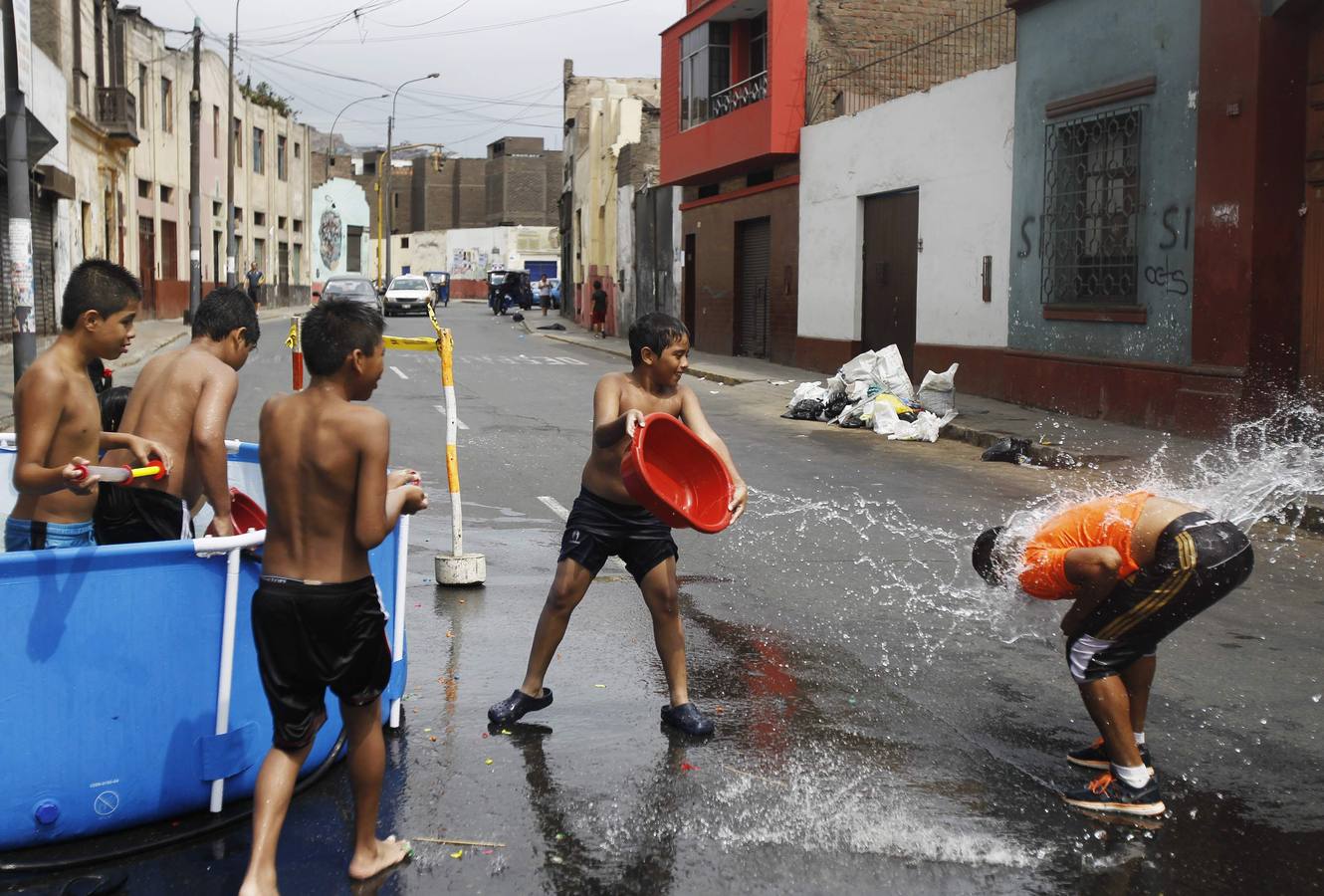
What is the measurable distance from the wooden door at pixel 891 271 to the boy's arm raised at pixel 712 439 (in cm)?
1625

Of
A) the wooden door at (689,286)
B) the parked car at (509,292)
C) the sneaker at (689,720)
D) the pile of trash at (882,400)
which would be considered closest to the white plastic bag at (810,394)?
the pile of trash at (882,400)

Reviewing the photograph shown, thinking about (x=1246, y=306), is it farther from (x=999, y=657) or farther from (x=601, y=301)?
(x=601, y=301)

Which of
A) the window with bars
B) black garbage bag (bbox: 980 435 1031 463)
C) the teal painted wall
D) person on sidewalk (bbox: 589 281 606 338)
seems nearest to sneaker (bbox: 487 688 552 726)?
black garbage bag (bbox: 980 435 1031 463)

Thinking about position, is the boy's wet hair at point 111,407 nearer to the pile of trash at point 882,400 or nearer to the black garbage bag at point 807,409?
the pile of trash at point 882,400

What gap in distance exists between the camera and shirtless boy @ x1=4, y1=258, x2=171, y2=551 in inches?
164

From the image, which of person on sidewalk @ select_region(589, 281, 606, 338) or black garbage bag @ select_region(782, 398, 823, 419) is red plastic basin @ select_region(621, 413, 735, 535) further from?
person on sidewalk @ select_region(589, 281, 606, 338)

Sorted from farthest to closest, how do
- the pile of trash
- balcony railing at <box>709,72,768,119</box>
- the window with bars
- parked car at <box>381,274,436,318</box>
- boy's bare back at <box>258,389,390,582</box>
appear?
parked car at <box>381,274,436,318</box> < balcony railing at <box>709,72,768,119</box> < the pile of trash < the window with bars < boy's bare back at <box>258,389,390,582</box>

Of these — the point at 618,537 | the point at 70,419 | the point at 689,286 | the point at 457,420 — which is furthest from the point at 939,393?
the point at 689,286

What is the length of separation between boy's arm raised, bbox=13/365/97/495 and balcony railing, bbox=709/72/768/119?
2300cm

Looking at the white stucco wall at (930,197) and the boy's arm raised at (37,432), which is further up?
the white stucco wall at (930,197)

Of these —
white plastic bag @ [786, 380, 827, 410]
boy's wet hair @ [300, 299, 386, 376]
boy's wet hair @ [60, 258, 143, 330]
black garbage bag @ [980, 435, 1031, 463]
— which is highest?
boy's wet hair @ [60, 258, 143, 330]

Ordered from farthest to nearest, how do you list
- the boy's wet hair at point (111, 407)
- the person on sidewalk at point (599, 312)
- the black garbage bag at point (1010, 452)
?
the person on sidewalk at point (599, 312) → the black garbage bag at point (1010, 452) → the boy's wet hair at point (111, 407)

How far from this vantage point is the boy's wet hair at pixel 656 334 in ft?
16.2

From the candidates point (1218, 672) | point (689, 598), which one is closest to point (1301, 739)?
point (1218, 672)
